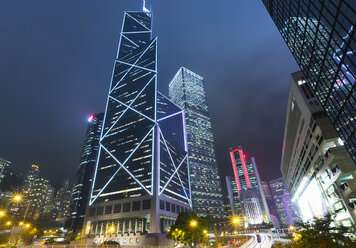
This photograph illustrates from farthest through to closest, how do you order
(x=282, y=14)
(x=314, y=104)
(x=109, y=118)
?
(x=109, y=118), (x=314, y=104), (x=282, y=14)

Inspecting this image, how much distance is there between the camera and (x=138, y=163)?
99.1m

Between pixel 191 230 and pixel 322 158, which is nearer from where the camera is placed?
pixel 322 158

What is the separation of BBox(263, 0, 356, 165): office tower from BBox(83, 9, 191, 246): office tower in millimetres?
70881

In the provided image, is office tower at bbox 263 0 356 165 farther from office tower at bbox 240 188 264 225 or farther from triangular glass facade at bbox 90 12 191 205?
office tower at bbox 240 188 264 225

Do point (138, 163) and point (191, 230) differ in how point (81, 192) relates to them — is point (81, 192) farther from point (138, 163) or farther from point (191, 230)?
point (191, 230)

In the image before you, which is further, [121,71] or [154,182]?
[121,71]

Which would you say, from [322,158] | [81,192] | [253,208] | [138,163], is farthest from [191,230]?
[253,208]

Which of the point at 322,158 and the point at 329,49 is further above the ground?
the point at 329,49

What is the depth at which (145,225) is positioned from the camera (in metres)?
82.1

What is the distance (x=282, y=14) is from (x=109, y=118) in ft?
371

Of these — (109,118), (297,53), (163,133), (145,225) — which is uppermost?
(109,118)

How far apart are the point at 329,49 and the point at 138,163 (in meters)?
88.0

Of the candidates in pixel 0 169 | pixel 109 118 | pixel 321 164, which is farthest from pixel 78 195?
pixel 321 164

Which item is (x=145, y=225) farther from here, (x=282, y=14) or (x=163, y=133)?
(x=282, y=14)
